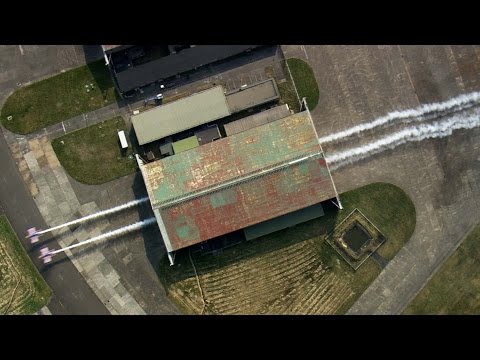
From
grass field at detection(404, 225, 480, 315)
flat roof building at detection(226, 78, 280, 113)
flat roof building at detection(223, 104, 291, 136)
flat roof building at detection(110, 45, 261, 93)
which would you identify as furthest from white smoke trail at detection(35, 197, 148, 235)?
grass field at detection(404, 225, 480, 315)

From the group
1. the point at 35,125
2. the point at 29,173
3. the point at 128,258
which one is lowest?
the point at 128,258

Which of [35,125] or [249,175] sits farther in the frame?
[35,125]

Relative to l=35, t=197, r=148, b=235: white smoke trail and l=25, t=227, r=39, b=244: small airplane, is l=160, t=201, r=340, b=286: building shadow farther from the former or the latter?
l=25, t=227, r=39, b=244: small airplane

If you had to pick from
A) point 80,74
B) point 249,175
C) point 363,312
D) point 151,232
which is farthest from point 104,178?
point 363,312

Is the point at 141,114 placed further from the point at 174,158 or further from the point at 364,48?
the point at 364,48

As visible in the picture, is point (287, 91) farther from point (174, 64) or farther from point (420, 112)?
point (420, 112)

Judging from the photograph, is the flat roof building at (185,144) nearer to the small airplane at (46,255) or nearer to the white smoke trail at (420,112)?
the white smoke trail at (420,112)
